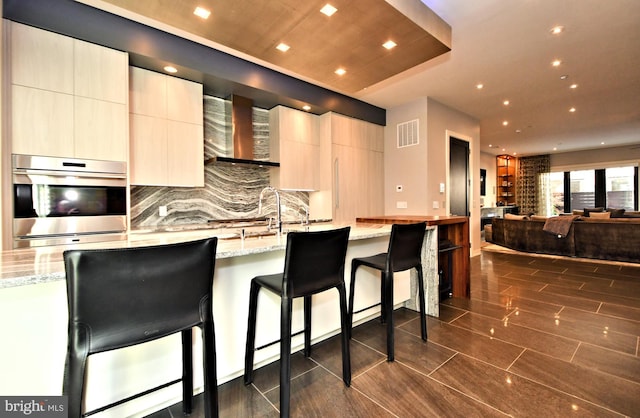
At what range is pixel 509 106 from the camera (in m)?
5.18

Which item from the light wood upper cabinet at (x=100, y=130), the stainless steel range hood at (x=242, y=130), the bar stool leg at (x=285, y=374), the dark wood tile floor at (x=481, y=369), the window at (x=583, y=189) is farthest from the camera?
the window at (x=583, y=189)

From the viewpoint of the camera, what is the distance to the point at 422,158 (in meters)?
4.69

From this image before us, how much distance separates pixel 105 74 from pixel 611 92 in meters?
7.03

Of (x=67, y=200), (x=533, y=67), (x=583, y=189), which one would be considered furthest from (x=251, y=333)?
(x=583, y=189)

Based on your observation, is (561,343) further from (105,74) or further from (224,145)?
(105,74)

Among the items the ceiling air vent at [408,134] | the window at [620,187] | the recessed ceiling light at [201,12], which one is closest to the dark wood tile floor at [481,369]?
the recessed ceiling light at [201,12]

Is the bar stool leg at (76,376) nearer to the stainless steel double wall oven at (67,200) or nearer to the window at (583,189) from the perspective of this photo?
the stainless steel double wall oven at (67,200)

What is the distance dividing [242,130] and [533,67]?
3908 mm

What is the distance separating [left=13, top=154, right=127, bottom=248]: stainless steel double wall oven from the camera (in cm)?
222

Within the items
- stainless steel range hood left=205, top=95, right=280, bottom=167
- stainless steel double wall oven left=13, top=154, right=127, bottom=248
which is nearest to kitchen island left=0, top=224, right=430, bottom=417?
stainless steel double wall oven left=13, top=154, right=127, bottom=248

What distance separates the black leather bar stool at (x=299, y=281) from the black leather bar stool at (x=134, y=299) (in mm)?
354

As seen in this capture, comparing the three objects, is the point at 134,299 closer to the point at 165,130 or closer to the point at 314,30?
the point at 314,30

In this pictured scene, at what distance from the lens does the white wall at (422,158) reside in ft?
Answer: 15.4

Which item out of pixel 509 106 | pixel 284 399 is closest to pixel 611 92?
pixel 509 106
